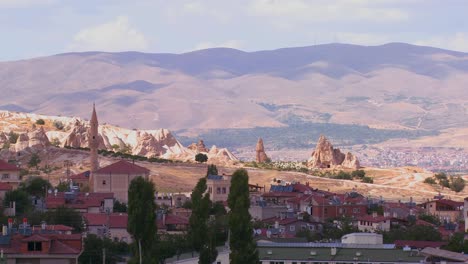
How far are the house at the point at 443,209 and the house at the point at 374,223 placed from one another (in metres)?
16.9

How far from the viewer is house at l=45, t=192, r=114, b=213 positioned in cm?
8788

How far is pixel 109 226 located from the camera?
78.8 metres

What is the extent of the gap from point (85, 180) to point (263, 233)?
3858 centimetres

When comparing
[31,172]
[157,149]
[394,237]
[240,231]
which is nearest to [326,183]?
[31,172]

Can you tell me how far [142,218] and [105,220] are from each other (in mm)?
22072

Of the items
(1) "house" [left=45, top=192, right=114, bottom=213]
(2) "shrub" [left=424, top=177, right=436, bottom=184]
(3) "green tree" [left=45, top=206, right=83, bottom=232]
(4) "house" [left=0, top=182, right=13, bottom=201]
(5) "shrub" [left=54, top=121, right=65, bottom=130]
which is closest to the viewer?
(3) "green tree" [left=45, top=206, right=83, bottom=232]

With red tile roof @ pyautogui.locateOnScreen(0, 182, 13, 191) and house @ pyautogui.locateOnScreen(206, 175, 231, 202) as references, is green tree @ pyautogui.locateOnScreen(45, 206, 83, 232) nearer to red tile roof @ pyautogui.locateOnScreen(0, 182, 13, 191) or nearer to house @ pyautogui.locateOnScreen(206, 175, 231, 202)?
red tile roof @ pyautogui.locateOnScreen(0, 182, 13, 191)

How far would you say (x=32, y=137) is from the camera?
147375 millimetres

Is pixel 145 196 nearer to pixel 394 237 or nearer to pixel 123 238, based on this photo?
pixel 123 238

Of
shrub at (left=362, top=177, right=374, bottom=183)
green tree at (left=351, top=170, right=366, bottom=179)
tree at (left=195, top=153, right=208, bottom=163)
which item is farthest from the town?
tree at (left=195, top=153, right=208, bottom=163)

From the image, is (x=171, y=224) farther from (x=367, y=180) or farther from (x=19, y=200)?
(x=367, y=180)

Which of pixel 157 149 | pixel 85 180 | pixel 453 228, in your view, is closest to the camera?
pixel 453 228

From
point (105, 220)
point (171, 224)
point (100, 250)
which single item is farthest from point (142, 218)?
point (171, 224)

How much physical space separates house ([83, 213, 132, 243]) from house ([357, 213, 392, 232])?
1612cm
